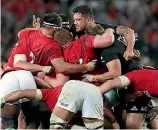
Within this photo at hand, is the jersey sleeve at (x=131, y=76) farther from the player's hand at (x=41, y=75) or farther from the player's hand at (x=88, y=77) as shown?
the player's hand at (x=41, y=75)

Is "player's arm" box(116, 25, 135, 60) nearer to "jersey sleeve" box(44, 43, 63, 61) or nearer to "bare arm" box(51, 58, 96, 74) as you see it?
"bare arm" box(51, 58, 96, 74)

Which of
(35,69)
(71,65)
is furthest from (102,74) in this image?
(35,69)

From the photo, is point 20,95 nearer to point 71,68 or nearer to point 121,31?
point 71,68

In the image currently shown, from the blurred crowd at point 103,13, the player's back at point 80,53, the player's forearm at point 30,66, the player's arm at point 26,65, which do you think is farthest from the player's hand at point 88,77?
the blurred crowd at point 103,13

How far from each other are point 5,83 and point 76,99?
0.95m

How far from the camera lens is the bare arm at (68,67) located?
5.49 meters

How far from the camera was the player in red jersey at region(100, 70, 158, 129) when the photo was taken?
5387 millimetres

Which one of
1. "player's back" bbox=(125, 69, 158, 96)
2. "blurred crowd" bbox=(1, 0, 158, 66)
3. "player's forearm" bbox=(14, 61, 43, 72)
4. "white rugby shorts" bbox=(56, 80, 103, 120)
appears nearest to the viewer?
"white rugby shorts" bbox=(56, 80, 103, 120)

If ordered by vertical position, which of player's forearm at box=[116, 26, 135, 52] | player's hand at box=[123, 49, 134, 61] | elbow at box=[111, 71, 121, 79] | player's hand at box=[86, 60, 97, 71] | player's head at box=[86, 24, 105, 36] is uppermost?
player's head at box=[86, 24, 105, 36]

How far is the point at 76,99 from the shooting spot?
4.82m

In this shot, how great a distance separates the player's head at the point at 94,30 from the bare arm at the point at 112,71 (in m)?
0.34

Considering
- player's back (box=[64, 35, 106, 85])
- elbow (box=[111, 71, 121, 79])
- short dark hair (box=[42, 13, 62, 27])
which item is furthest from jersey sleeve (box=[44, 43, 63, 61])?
elbow (box=[111, 71, 121, 79])

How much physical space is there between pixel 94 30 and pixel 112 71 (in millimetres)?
469

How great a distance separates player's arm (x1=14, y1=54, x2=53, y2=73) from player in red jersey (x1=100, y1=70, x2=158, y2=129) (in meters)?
0.62
